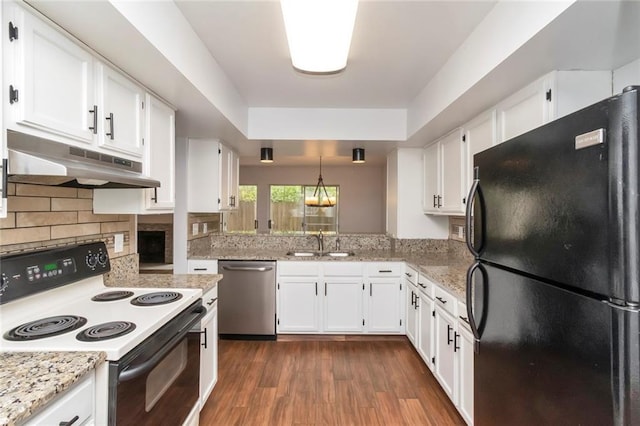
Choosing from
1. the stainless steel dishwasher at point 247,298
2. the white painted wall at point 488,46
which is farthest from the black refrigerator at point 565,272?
the stainless steel dishwasher at point 247,298

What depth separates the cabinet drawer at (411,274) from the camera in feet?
10.0

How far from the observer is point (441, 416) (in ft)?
7.17

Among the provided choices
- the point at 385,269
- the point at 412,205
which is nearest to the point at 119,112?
the point at 385,269

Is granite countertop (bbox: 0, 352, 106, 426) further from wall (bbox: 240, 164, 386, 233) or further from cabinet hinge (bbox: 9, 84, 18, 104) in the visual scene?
wall (bbox: 240, 164, 386, 233)

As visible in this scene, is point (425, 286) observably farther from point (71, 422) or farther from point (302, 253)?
point (71, 422)

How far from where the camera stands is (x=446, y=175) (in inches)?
116

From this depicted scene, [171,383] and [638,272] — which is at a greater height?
[638,272]

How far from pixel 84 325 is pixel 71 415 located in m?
0.43

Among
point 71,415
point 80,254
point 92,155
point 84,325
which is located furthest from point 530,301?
point 80,254

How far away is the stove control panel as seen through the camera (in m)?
1.29

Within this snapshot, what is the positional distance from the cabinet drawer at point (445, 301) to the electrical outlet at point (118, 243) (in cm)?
222

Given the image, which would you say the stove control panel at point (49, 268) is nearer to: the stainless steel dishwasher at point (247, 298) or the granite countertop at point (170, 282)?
the granite countertop at point (170, 282)

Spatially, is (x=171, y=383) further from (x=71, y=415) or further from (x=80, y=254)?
(x=80, y=254)

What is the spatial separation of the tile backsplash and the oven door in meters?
0.73
